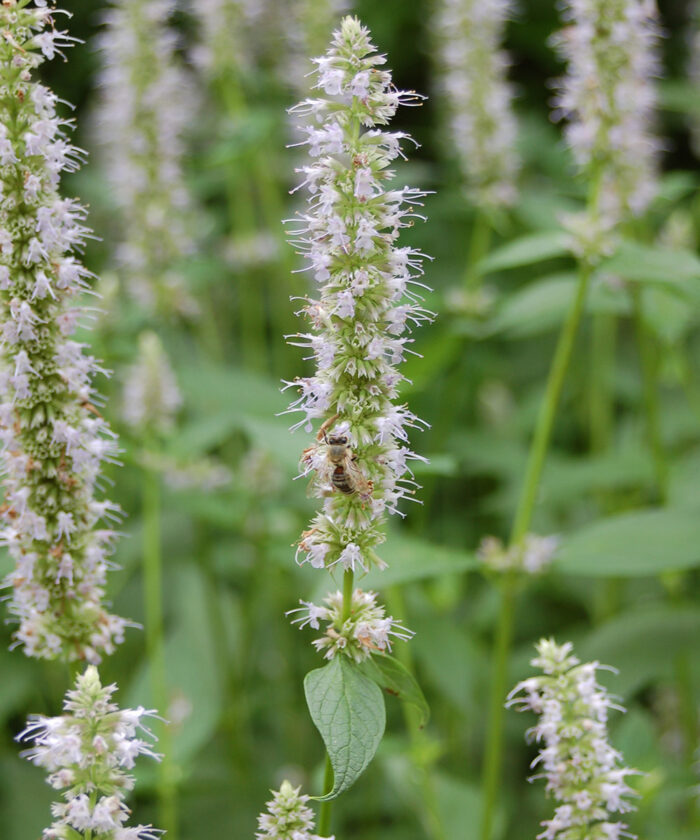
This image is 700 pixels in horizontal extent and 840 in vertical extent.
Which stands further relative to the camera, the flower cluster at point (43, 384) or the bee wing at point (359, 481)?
the flower cluster at point (43, 384)

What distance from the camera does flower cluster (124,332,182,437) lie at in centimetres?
445

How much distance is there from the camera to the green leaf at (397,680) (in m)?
2.24

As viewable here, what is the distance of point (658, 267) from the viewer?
352 centimetres

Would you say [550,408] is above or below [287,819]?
above

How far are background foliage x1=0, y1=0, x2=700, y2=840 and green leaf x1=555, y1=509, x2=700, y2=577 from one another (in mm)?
10

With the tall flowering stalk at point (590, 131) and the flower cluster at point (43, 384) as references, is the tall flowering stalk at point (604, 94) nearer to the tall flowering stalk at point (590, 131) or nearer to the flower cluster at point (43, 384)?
the tall flowering stalk at point (590, 131)

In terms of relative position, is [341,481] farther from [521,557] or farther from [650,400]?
[650,400]

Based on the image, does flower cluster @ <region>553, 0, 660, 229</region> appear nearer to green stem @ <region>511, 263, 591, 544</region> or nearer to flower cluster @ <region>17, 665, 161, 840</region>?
green stem @ <region>511, 263, 591, 544</region>

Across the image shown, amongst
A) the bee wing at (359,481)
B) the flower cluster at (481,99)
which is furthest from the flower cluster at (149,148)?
the bee wing at (359,481)

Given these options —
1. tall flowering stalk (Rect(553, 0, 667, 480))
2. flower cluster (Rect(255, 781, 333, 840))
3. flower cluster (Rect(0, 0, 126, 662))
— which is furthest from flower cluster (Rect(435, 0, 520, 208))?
flower cluster (Rect(255, 781, 333, 840))

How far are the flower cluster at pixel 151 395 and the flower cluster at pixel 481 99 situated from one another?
6.46 feet

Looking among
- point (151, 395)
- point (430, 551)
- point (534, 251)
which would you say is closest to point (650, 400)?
point (534, 251)

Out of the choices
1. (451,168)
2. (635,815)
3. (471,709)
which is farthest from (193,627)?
(451,168)

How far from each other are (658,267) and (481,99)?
1.96m
